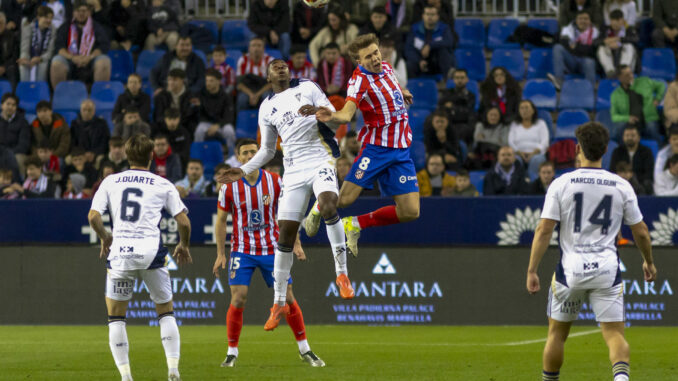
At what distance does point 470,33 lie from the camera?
21344 millimetres

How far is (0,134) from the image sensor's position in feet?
63.0

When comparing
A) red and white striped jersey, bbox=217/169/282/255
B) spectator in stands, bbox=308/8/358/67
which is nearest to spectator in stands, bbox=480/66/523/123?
spectator in stands, bbox=308/8/358/67

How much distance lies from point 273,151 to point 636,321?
718cm

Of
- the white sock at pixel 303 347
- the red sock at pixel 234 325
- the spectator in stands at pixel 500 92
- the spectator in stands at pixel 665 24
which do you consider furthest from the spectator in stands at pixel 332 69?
the white sock at pixel 303 347

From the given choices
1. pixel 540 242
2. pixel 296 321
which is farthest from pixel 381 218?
pixel 540 242

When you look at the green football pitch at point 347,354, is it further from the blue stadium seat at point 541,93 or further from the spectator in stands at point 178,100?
the blue stadium seat at point 541,93

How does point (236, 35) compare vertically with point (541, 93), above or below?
above

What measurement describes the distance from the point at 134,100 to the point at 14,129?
2.21m

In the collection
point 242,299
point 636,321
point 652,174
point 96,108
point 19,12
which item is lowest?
point 636,321

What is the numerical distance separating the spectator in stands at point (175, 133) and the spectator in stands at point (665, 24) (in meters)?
9.06

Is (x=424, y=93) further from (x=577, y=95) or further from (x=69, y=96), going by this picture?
(x=69, y=96)

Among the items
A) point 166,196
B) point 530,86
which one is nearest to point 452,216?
point 530,86

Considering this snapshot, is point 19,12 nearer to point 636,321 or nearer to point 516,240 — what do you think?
point 516,240

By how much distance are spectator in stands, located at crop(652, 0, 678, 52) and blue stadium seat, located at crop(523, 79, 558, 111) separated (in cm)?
237
